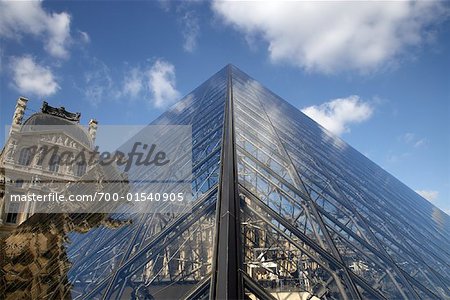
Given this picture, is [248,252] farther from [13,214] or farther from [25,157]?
[25,157]

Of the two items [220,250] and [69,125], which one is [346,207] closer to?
[220,250]

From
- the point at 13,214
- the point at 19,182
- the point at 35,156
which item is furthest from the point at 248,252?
the point at 35,156

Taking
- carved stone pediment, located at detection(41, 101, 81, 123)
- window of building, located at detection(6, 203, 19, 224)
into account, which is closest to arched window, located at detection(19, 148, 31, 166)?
window of building, located at detection(6, 203, 19, 224)

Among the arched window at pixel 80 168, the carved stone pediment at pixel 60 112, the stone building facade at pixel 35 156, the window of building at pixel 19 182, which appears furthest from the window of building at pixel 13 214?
the carved stone pediment at pixel 60 112

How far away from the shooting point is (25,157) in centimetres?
2894

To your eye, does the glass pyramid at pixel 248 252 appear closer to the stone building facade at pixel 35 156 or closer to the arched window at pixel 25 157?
the stone building facade at pixel 35 156

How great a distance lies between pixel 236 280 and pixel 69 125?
131 ft

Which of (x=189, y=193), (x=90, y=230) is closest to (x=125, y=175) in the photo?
(x=90, y=230)

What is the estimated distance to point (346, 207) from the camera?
20.9 ft

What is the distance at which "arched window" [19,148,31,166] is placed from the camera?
28.6m

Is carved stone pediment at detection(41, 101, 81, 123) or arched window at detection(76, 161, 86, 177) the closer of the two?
arched window at detection(76, 161, 86, 177)

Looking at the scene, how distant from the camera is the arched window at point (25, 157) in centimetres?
2859

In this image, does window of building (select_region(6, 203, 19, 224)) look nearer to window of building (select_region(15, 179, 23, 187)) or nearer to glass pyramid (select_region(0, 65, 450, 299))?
window of building (select_region(15, 179, 23, 187))

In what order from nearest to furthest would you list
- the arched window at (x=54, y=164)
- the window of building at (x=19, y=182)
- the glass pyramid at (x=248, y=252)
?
1. the glass pyramid at (x=248, y=252)
2. the window of building at (x=19, y=182)
3. the arched window at (x=54, y=164)
